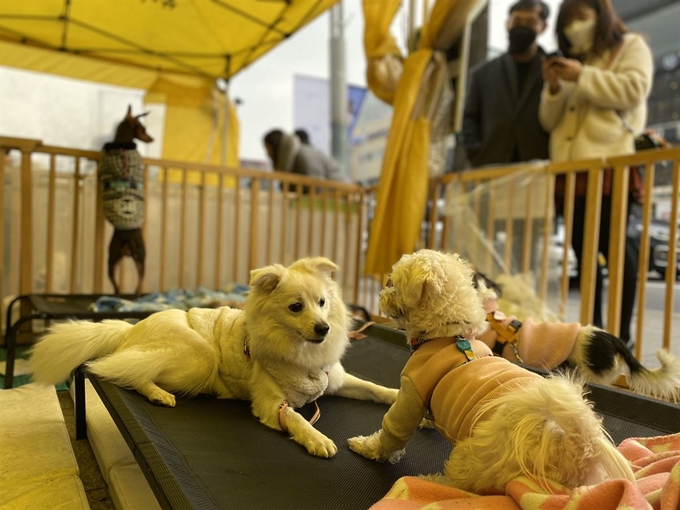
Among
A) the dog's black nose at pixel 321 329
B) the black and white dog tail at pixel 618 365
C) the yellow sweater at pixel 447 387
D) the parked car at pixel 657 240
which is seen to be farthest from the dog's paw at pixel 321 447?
the parked car at pixel 657 240

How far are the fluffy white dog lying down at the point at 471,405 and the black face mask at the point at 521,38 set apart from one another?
2.49m

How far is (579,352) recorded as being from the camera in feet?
5.52

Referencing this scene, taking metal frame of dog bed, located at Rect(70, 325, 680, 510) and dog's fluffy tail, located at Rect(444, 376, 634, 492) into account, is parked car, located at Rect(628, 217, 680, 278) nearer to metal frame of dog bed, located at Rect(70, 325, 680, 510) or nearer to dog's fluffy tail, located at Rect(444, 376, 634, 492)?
metal frame of dog bed, located at Rect(70, 325, 680, 510)

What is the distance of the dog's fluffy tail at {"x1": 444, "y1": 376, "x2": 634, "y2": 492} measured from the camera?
0.80 meters

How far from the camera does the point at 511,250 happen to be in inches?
115

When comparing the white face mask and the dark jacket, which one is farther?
the dark jacket

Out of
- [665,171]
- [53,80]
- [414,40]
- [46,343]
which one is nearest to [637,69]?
[665,171]

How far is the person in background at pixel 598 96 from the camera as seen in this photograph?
243 cm

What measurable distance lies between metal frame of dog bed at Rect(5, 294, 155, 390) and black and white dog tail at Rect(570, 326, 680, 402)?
194 cm

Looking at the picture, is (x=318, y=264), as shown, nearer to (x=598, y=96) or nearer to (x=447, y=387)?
(x=447, y=387)

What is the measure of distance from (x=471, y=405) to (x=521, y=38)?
2.80m

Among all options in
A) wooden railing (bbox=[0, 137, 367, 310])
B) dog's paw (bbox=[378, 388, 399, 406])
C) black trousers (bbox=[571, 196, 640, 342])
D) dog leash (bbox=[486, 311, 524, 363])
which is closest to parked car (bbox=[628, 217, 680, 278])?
black trousers (bbox=[571, 196, 640, 342])

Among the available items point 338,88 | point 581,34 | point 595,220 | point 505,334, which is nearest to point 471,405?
point 505,334

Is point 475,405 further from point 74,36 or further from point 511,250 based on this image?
point 74,36
